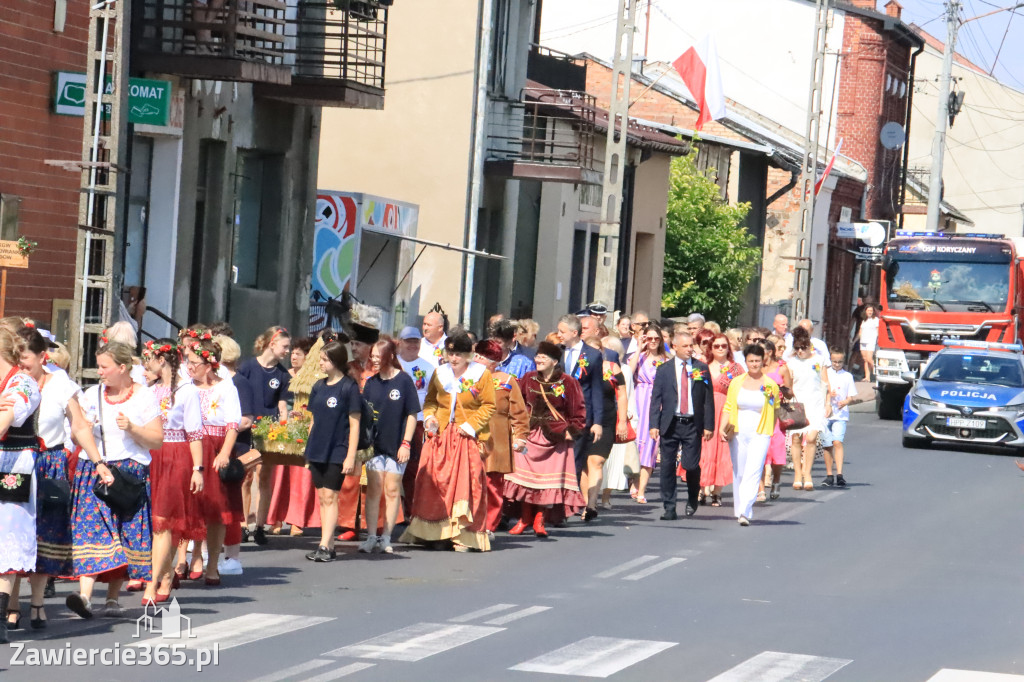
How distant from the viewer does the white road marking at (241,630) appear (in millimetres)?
9430

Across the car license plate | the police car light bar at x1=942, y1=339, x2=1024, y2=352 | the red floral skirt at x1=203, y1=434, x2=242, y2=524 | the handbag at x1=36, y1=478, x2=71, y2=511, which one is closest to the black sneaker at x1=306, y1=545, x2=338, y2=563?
the red floral skirt at x1=203, y1=434, x2=242, y2=524

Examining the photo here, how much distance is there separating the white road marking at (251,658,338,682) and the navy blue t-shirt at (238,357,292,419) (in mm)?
4832

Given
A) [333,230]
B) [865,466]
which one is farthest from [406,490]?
[333,230]

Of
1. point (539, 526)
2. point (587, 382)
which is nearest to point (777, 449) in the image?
point (587, 382)

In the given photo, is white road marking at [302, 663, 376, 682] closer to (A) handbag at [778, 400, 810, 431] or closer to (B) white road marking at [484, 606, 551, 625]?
(B) white road marking at [484, 606, 551, 625]

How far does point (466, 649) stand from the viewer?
9.59m

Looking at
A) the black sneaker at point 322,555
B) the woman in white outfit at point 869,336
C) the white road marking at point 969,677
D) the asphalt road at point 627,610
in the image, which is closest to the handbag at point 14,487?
the asphalt road at point 627,610

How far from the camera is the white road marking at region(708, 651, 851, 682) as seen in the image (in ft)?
29.8

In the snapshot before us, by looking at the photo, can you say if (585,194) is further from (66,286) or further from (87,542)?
(87,542)

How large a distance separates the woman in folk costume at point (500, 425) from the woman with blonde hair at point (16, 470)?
520 centimetres

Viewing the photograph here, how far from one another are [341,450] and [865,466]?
1251 centimetres

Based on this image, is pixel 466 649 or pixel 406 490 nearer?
pixel 466 649

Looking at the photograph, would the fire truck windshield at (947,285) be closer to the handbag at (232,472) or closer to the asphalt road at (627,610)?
the asphalt road at (627,610)

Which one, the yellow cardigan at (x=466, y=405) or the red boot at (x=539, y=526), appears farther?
the red boot at (x=539, y=526)
